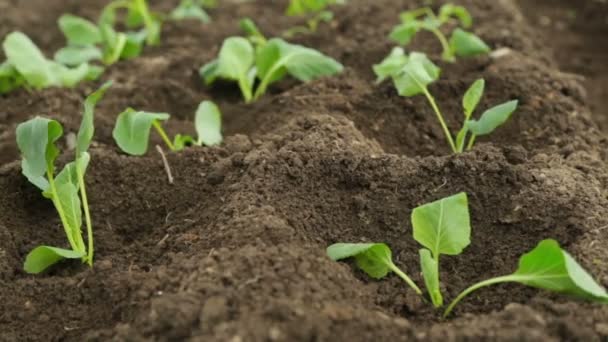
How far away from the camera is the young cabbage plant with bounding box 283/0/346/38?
415cm

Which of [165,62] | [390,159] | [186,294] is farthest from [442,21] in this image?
[186,294]

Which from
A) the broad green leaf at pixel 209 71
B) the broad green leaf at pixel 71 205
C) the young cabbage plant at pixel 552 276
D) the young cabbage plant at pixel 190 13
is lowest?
the young cabbage plant at pixel 190 13

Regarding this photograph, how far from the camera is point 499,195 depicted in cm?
228

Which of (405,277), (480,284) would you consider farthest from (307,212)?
(480,284)

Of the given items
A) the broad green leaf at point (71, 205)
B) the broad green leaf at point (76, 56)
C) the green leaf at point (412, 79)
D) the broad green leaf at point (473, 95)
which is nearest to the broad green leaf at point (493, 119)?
the broad green leaf at point (473, 95)

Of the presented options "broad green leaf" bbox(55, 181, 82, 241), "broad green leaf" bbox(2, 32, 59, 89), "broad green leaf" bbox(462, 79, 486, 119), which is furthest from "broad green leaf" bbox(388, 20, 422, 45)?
"broad green leaf" bbox(55, 181, 82, 241)

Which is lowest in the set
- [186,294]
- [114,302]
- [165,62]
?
[165,62]

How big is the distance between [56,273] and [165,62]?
1.77m

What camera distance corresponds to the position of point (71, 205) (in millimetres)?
2217

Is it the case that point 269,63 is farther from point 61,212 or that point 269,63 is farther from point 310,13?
point 310,13

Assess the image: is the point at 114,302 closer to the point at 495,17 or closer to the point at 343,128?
the point at 343,128

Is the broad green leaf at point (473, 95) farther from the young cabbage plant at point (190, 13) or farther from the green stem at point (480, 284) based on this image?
the young cabbage plant at point (190, 13)

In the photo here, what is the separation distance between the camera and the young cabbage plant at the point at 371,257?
1956 millimetres

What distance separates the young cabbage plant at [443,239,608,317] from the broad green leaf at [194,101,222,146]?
1.22 meters
